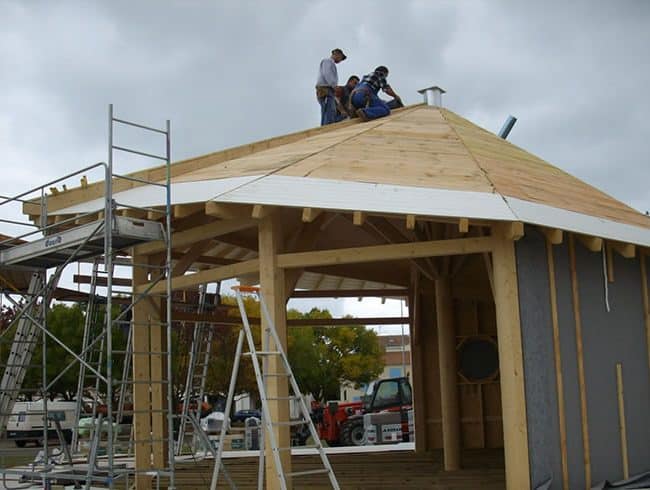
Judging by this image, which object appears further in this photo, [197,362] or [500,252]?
[197,362]

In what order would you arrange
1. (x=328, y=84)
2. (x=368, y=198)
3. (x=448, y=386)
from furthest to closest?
1. (x=328, y=84)
2. (x=448, y=386)
3. (x=368, y=198)

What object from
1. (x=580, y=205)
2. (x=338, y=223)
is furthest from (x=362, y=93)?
(x=580, y=205)

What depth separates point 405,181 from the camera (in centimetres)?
1117

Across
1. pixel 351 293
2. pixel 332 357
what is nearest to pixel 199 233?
pixel 351 293

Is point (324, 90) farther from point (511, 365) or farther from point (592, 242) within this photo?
point (511, 365)

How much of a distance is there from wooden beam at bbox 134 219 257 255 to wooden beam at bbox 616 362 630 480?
17.0 feet

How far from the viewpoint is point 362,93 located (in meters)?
16.0

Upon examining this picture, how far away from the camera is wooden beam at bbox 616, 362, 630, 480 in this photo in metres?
11.1

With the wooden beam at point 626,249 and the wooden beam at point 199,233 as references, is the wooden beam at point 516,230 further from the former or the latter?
the wooden beam at point 199,233

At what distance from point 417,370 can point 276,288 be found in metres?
7.75

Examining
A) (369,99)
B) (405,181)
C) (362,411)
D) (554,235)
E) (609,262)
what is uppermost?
(369,99)

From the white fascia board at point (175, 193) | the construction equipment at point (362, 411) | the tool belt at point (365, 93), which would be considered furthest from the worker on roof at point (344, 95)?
the construction equipment at point (362, 411)

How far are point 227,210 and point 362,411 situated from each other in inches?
646

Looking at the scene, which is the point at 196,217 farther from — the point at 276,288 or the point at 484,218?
the point at 484,218
